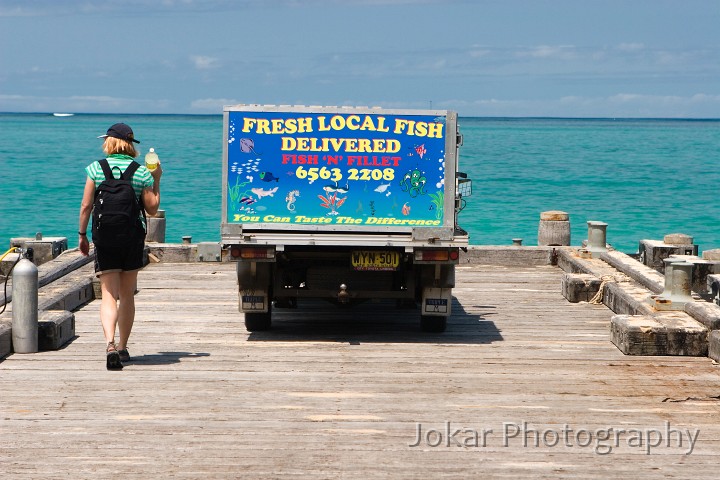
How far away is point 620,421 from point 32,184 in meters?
65.7

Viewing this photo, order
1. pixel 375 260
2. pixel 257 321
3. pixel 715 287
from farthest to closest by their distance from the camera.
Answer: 1. pixel 715 287
2. pixel 257 321
3. pixel 375 260

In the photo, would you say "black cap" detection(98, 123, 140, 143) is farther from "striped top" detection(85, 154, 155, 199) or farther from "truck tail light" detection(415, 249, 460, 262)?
"truck tail light" detection(415, 249, 460, 262)

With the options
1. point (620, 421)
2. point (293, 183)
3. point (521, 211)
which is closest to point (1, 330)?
point (293, 183)

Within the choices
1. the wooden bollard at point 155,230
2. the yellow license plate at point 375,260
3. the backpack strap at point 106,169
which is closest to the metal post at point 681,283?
the yellow license plate at point 375,260

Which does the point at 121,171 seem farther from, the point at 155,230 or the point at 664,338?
the point at 155,230

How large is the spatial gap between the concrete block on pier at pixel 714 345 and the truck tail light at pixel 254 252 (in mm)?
4118

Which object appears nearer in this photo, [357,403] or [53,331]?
[357,403]

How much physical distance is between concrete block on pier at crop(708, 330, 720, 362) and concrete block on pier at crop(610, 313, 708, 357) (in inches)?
3.2

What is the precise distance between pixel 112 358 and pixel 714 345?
17.5ft

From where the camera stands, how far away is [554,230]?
18.5 m

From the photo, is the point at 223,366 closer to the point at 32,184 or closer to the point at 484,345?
the point at 484,345

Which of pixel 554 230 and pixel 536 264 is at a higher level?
pixel 554 230

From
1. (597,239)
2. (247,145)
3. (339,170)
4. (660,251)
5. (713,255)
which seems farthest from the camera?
(660,251)

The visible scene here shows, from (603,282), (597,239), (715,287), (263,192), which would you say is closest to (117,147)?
(263,192)
